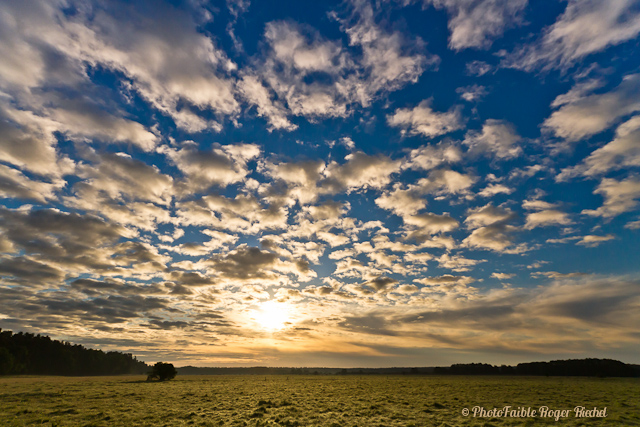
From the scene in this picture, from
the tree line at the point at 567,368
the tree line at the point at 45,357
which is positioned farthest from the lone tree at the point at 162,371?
the tree line at the point at 567,368

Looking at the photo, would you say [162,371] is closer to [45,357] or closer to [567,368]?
[45,357]

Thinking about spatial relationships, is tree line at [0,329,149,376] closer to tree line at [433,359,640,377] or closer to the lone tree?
the lone tree

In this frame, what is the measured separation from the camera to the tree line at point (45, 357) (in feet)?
363

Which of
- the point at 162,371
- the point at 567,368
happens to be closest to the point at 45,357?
the point at 162,371

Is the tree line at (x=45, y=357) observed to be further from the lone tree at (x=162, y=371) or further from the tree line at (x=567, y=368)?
the tree line at (x=567, y=368)

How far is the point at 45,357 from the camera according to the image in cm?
13262

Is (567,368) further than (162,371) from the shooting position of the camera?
Yes

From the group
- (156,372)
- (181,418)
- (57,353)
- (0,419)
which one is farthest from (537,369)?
(57,353)

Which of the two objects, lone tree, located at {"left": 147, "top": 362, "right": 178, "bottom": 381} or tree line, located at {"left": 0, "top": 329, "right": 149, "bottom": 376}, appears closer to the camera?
lone tree, located at {"left": 147, "top": 362, "right": 178, "bottom": 381}

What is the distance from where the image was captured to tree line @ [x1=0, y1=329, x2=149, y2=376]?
111 meters

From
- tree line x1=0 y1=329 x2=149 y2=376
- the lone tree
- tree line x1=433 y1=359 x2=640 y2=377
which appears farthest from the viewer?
tree line x1=433 y1=359 x2=640 y2=377

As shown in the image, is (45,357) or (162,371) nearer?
(162,371)

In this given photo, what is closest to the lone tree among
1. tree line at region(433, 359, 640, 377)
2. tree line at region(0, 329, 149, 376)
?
tree line at region(0, 329, 149, 376)

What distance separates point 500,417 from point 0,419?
4239 centimetres
